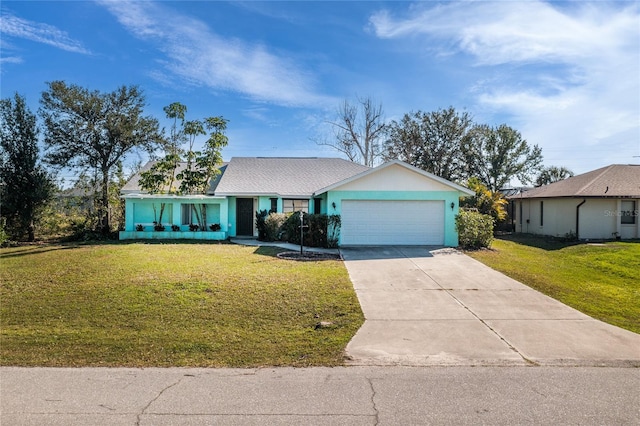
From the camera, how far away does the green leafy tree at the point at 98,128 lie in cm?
2020

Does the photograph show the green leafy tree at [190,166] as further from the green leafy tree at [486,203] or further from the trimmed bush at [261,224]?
the green leafy tree at [486,203]

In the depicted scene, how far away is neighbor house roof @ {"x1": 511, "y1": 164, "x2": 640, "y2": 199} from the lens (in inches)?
758

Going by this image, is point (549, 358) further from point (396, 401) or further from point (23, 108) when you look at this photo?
point (23, 108)

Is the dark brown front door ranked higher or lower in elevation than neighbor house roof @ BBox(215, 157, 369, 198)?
lower

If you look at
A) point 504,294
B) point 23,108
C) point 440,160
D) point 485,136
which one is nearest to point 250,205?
point 23,108

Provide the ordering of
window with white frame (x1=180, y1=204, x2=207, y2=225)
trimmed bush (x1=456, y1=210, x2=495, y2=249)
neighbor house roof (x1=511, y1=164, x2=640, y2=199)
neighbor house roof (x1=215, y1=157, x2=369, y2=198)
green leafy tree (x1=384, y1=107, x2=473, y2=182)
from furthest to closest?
green leafy tree (x1=384, y1=107, x2=473, y2=182), neighbor house roof (x1=215, y1=157, x2=369, y2=198), window with white frame (x1=180, y1=204, x2=207, y2=225), neighbor house roof (x1=511, y1=164, x2=640, y2=199), trimmed bush (x1=456, y1=210, x2=495, y2=249)

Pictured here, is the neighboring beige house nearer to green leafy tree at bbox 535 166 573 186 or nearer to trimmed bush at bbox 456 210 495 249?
trimmed bush at bbox 456 210 495 249

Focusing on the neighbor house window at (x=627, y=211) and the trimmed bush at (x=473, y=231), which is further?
the neighbor house window at (x=627, y=211)

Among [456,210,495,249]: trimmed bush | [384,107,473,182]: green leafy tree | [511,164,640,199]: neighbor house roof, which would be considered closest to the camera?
[456,210,495,249]: trimmed bush

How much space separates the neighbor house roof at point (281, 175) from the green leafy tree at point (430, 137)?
36.6 feet

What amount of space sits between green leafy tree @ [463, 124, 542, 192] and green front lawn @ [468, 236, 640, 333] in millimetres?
18523

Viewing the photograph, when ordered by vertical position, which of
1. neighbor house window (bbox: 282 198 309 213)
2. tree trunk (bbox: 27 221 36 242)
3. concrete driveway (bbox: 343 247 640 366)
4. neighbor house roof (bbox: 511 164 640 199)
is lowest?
concrete driveway (bbox: 343 247 640 366)

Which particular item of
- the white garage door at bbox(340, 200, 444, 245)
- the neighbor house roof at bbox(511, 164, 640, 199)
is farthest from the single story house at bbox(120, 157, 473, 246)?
the neighbor house roof at bbox(511, 164, 640, 199)

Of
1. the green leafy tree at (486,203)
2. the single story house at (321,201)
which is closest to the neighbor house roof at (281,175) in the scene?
the single story house at (321,201)
